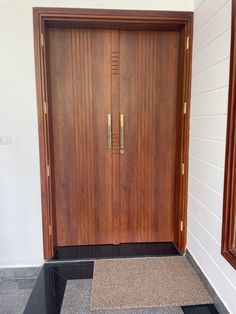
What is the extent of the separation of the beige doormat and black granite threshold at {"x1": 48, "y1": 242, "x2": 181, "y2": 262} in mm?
80

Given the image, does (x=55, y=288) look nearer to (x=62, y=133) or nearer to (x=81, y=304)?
(x=81, y=304)

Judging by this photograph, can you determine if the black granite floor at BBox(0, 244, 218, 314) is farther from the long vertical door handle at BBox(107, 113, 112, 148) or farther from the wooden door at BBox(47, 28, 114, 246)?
the long vertical door handle at BBox(107, 113, 112, 148)

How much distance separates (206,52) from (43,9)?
1335mm

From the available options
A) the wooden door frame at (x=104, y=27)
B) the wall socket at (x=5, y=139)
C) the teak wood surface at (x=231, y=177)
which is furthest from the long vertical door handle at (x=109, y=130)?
the teak wood surface at (x=231, y=177)

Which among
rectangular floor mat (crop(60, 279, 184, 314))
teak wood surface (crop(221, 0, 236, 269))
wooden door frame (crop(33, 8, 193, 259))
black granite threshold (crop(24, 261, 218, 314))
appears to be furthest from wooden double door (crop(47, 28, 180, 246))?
teak wood surface (crop(221, 0, 236, 269))

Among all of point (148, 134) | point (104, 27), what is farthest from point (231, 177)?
point (104, 27)

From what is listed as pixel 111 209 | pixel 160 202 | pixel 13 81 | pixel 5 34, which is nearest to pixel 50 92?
pixel 13 81

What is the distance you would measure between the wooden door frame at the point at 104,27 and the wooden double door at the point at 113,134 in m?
0.13

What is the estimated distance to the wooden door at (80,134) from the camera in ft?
7.64

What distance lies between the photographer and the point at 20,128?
2180 millimetres

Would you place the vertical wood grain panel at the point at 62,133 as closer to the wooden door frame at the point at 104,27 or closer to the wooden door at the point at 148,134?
the wooden door frame at the point at 104,27

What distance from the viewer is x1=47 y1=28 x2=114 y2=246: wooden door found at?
233 centimetres

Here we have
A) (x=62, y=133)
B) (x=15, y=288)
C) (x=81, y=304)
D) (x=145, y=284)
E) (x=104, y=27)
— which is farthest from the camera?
(x=62, y=133)

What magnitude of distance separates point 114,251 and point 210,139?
4.59 ft
